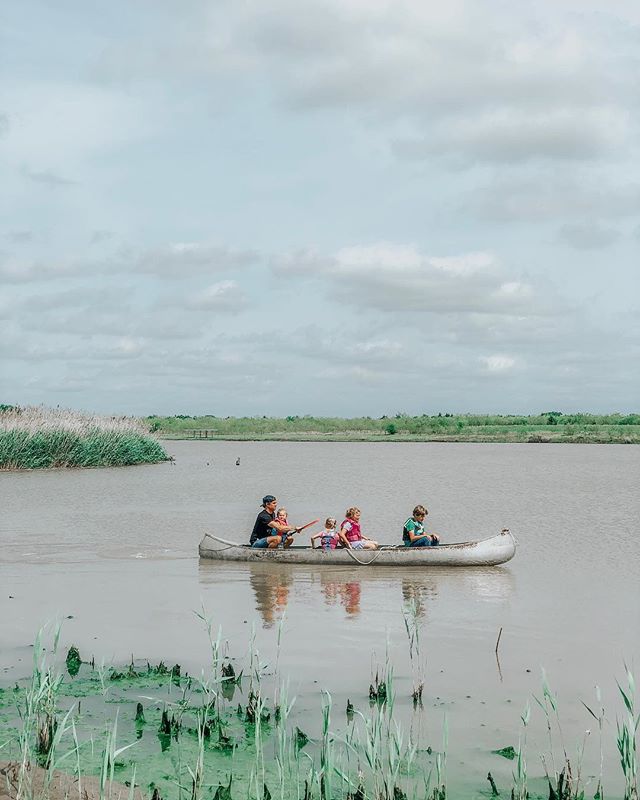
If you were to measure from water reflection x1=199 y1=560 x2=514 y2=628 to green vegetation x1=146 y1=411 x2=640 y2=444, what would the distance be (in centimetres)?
7060

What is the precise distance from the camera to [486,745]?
7.19 m

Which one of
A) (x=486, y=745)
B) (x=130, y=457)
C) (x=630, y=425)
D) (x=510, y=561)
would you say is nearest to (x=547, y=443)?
(x=630, y=425)

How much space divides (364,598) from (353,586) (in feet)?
3.67

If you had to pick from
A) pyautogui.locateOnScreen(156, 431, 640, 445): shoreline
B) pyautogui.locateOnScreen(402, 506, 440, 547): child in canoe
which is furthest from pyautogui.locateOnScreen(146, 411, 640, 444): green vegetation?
pyautogui.locateOnScreen(402, 506, 440, 547): child in canoe

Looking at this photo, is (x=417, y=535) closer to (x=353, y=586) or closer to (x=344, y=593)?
(x=353, y=586)

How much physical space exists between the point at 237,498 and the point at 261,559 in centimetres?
1602

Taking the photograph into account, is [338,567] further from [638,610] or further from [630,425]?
[630,425]

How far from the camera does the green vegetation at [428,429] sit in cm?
9012

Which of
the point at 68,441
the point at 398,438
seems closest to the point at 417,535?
the point at 68,441

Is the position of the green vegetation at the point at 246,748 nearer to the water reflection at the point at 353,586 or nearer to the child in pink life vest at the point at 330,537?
the water reflection at the point at 353,586

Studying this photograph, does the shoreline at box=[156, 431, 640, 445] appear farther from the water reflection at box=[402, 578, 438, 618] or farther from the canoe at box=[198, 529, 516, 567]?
the water reflection at box=[402, 578, 438, 618]

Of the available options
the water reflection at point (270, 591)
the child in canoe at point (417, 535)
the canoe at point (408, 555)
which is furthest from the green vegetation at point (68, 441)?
the child in canoe at point (417, 535)

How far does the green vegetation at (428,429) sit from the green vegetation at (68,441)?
1870 inches

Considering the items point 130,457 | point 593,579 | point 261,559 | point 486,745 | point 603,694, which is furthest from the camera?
point 130,457
